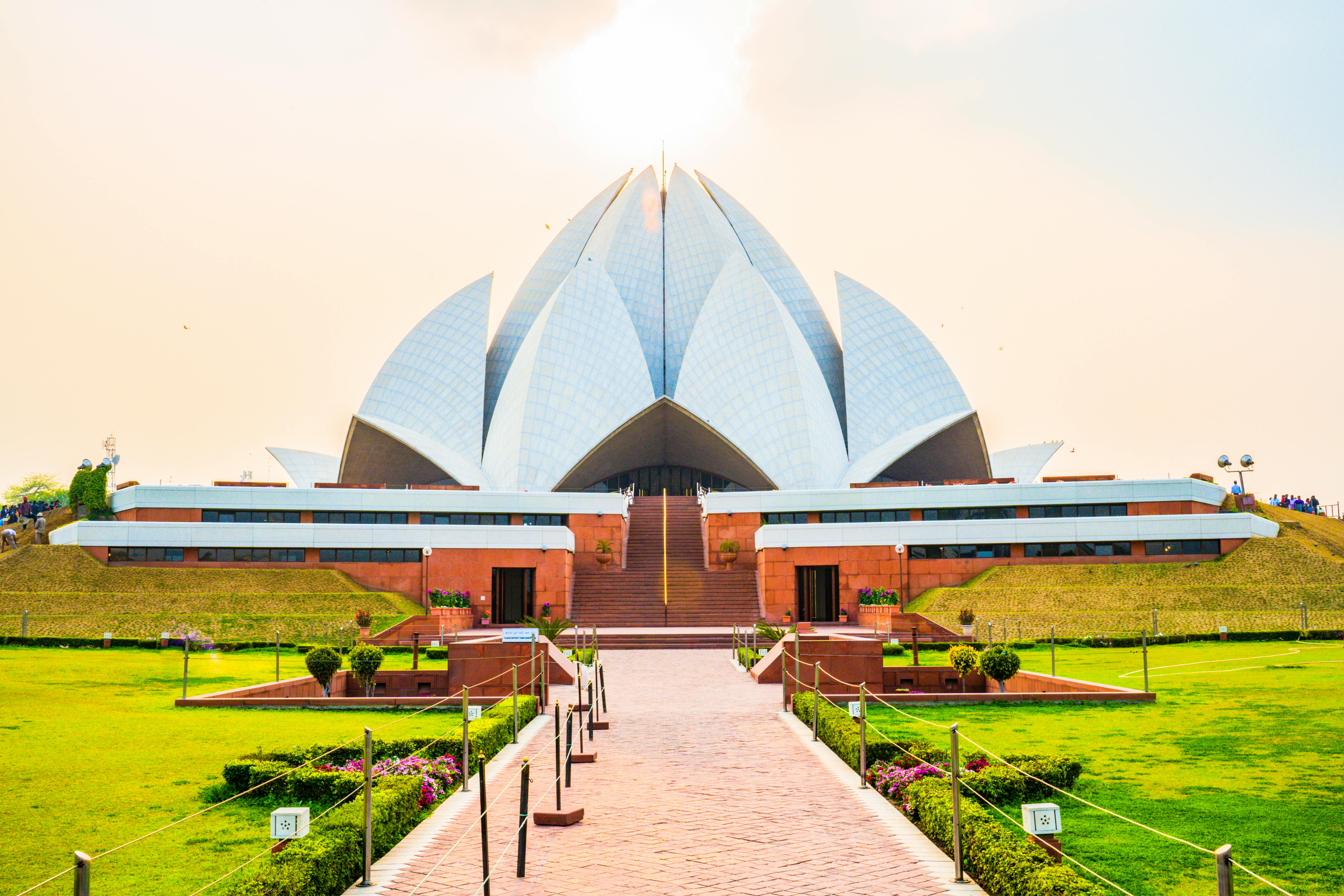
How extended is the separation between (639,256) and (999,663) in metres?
35.0

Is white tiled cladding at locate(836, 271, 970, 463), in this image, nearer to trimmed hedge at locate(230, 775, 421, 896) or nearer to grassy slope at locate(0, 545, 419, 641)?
grassy slope at locate(0, 545, 419, 641)

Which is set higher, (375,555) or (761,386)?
(761,386)

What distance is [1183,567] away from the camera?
2533cm

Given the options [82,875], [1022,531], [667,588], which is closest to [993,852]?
[82,875]

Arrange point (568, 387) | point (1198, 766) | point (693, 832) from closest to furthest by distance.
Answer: point (693, 832), point (1198, 766), point (568, 387)

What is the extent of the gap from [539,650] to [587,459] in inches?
977

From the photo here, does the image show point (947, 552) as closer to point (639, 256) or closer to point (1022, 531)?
point (1022, 531)

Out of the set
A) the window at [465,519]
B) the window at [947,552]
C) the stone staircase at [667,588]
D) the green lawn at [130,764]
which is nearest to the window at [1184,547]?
the window at [947,552]

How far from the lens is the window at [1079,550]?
2727 centimetres

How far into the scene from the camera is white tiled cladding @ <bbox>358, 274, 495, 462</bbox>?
39.9 m

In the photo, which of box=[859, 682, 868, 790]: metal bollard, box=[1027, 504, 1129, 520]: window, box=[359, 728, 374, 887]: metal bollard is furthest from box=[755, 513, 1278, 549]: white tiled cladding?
box=[359, 728, 374, 887]: metal bollard

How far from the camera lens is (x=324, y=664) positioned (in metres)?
12.2

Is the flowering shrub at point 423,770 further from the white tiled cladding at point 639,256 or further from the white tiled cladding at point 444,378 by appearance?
the white tiled cladding at point 639,256

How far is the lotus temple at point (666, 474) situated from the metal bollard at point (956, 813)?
716 inches
